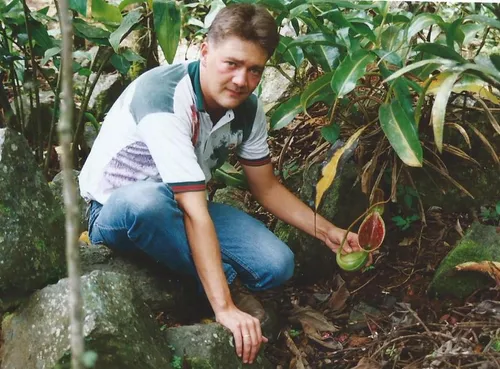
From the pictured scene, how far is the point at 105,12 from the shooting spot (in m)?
2.95

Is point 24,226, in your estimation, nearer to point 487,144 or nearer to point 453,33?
point 453,33

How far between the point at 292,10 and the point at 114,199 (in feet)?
3.39

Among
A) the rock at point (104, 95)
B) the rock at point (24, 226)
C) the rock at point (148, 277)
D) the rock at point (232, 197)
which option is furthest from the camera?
the rock at point (104, 95)

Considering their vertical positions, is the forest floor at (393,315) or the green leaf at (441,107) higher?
the green leaf at (441,107)

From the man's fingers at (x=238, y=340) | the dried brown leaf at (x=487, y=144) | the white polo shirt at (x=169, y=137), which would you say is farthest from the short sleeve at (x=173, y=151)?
the dried brown leaf at (x=487, y=144)

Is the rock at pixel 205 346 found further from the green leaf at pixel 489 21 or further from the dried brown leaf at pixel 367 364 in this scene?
the green leaf at pixel 489 21

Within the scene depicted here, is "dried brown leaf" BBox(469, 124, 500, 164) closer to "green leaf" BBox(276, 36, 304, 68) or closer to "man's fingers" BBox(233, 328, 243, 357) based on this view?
"green leaf" BBox(276, 36, 304, 68)

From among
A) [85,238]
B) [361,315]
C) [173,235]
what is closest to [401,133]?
[361,315]

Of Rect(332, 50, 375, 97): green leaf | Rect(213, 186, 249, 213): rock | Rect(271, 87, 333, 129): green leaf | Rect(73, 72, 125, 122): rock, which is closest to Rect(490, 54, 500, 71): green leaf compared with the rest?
Rect(332, 50, 375, 97): green leaf

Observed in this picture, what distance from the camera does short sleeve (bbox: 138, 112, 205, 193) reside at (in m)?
2.12

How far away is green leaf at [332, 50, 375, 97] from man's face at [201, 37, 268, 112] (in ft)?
0.87

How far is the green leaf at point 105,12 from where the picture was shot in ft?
9.55

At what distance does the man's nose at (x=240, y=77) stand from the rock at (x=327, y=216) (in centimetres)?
81

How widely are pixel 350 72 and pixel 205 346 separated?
3.46 feet
